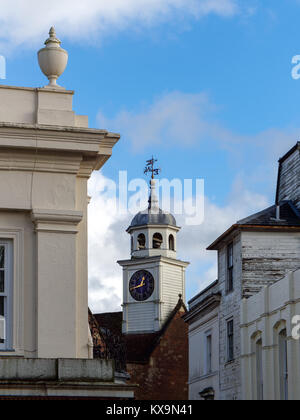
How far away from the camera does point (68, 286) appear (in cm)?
1642

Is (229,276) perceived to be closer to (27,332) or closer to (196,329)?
(196,329)

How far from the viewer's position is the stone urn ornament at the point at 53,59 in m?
17.6

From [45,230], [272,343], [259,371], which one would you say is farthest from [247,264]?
[45,230]

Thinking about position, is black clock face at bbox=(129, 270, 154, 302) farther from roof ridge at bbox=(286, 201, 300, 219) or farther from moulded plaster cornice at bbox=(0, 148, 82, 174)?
moulded plaster cornice at bbox=(0, 148, 82, 174)

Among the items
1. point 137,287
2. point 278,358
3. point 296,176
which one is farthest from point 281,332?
point 137,287

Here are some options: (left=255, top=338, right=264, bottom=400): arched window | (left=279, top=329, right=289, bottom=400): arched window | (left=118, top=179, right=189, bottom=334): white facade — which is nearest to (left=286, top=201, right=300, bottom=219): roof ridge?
(left=255, top=338, right=264, bottom=400): arched window

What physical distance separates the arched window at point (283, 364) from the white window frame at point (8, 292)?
59.2 feet

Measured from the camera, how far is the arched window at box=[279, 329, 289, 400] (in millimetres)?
33031

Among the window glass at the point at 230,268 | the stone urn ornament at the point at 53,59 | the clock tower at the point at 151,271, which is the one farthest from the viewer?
the clock tower at the point at 151,271

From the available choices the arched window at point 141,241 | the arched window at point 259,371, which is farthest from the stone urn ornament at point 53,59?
the arched window at point 141,241

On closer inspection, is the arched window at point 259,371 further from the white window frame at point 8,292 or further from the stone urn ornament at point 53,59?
the white window frame at point 8,292

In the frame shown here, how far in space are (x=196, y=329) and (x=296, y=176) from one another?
8.69 metres

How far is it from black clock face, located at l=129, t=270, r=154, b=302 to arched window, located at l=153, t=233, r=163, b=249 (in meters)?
2.99

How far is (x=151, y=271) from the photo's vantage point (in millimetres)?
91250
